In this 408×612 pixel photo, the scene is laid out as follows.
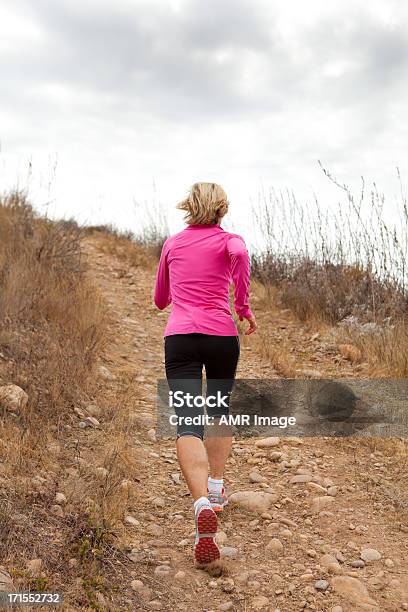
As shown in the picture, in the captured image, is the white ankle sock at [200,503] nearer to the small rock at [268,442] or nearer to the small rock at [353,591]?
the small rock at [353,591]

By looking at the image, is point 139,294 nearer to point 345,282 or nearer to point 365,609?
point 345,282

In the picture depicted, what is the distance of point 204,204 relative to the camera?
9.49ft

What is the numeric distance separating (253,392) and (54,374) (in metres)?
1.76

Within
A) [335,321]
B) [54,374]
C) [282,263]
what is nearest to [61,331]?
[54,374]

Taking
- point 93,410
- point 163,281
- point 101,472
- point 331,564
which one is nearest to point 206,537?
point 331,564

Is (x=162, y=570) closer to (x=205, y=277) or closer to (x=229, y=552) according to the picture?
(x=229, y=552)

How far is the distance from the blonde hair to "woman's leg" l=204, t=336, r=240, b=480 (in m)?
0.56

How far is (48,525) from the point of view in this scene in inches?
110

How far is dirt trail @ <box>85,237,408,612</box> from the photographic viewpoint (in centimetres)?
259

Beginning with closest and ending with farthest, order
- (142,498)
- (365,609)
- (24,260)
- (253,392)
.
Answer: (365,609) < (142,498) < (253,392) < (24,260)

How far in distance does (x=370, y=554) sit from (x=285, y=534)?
0.42 meters

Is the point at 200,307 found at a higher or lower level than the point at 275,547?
higher

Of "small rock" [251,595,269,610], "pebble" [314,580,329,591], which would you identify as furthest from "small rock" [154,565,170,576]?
"pebble" [314,580,329,591]

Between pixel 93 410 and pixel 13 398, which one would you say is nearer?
pixel 13 398
